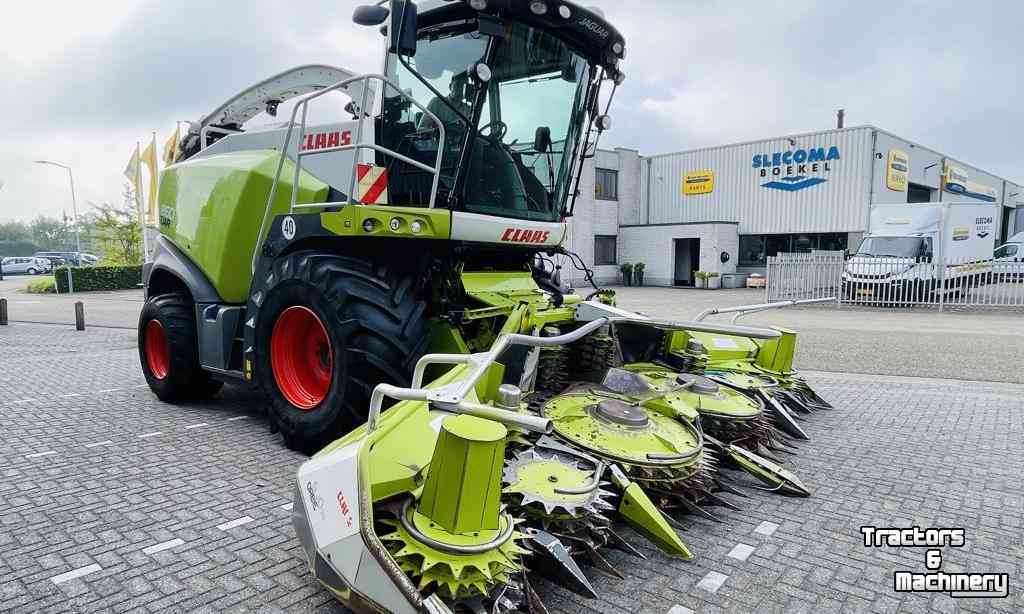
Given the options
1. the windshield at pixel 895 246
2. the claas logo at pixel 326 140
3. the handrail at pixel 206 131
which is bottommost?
the windshield at pixel 895 246

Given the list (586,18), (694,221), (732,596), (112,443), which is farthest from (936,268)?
(112,443)

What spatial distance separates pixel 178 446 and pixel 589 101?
3988 mm

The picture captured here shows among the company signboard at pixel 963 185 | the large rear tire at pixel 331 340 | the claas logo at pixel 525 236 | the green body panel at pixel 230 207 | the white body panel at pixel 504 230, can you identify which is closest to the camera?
the large rear tire at pixel 331 340

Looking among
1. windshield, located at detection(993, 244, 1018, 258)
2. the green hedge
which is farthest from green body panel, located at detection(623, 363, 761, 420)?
the green hedge

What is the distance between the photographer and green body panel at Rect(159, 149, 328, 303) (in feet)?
15.7

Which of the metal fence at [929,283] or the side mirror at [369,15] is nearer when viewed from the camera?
the side mirror at [369,15]

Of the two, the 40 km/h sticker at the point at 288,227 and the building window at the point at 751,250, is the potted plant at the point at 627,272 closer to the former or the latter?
the building window at the point at 751,250

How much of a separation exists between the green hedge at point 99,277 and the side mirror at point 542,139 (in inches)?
1103

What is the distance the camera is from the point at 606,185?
28656mm

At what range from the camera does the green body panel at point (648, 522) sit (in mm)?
2645

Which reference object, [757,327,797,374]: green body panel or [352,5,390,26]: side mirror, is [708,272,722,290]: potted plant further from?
[352,5,390,26]: side mirror

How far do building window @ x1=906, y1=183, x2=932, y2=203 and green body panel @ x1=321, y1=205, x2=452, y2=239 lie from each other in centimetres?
2989

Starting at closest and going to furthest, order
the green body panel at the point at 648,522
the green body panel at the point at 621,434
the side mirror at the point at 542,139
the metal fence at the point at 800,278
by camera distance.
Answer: the green body panel at the point at 648,522 < the green body panel at the point at 621,434 < the side mirror at the point at 542,139 < the metal fence at the point at 800,278

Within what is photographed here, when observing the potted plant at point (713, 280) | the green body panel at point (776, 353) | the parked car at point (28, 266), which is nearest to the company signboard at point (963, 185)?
the potted plant at point (713, 280)
